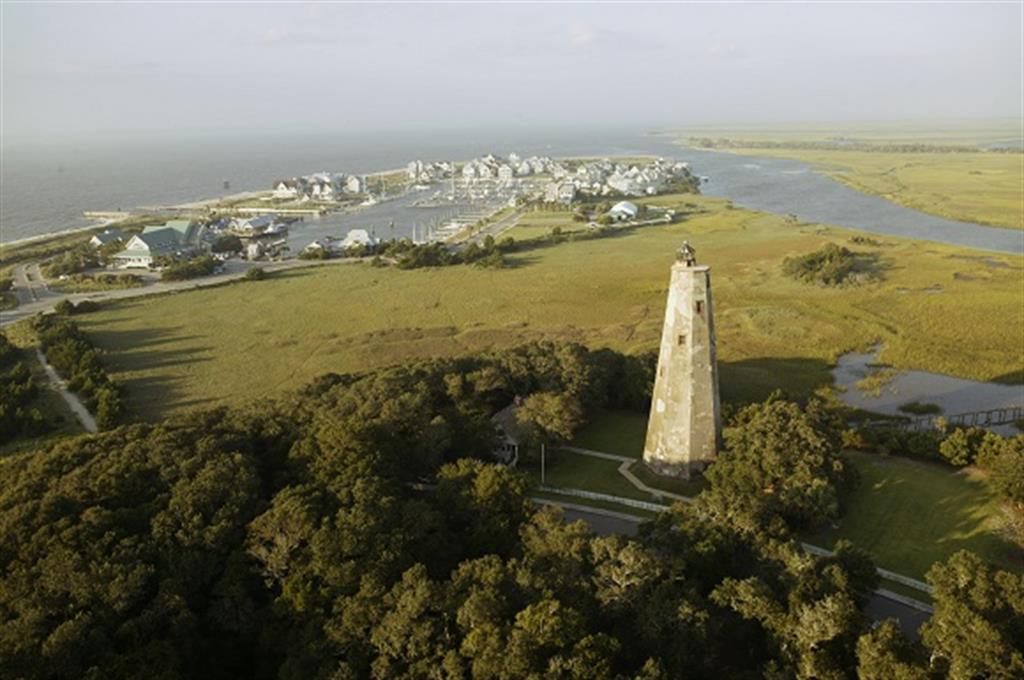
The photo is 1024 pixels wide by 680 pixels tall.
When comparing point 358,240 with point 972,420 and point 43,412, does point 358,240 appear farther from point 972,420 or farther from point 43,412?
point 972,420

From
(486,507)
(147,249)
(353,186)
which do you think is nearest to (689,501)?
(486,507)

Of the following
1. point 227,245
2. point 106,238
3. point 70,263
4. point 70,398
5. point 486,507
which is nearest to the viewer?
point 486,507

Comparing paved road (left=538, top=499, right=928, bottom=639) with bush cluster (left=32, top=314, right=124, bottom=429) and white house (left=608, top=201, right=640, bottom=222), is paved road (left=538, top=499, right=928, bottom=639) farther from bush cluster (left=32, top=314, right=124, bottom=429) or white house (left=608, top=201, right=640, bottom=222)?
white house (left=608, top=201, right=640, bottom=222)

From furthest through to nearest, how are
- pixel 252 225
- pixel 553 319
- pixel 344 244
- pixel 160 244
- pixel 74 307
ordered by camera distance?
pixel 252 225
pixel 344 244
pixel 160 244
pixel 74 307
pixel 553 319

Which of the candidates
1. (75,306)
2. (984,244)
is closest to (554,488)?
(75,306)

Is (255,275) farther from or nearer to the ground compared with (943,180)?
nearer to the ground

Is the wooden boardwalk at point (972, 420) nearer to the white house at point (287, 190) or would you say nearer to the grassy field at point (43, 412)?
the grassy field at point (43, 412)

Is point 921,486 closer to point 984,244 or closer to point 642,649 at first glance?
point 642,649

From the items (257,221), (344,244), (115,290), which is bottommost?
(115,290)
